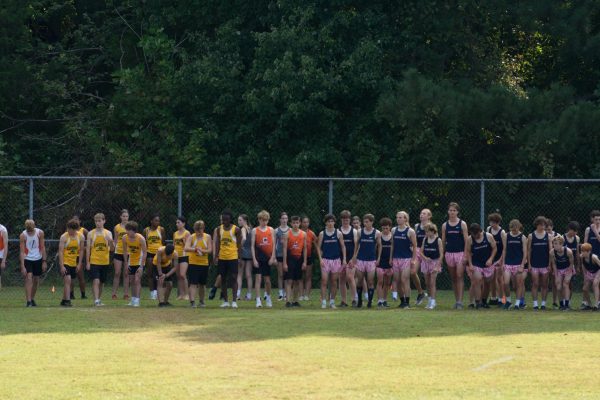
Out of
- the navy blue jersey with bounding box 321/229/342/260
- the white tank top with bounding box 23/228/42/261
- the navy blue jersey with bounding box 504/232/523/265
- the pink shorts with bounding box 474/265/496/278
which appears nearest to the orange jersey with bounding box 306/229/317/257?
the navy blue jersey with bounding box 321/229/342/260

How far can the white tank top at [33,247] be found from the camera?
24031 mm

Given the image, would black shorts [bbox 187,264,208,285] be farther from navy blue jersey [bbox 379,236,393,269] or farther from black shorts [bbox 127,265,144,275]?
navy blue jersey [bbox 379,236,393,269]

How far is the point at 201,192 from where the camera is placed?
1216 inches

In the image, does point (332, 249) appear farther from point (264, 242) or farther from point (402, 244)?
point (264, 242)

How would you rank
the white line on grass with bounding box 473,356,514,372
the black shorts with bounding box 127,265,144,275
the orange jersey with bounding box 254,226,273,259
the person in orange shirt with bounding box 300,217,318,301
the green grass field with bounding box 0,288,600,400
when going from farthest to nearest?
the orange jersey with bounding box 254,226,273,259
the person in orange shirt with bounding box 300,217,318,301
the black shorts with bounding box 127,265,144,275
the white line on grass with bounding box 473,356,514,372
the green grass field with bounding box 0,288,600,400

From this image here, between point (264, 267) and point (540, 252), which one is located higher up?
point (540, 252)

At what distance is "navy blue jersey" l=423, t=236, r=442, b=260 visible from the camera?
23781mm

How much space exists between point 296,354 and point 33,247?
10.3 metres

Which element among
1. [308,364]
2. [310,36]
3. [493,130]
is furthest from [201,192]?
[308,364]

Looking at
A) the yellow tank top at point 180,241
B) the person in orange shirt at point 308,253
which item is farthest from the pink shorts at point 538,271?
the yellow tank top at point 180,241

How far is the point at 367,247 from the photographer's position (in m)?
24.2

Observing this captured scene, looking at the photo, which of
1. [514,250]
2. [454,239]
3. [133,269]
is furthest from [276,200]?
[514,250]

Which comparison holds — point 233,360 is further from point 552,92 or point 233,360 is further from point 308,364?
point 552,92

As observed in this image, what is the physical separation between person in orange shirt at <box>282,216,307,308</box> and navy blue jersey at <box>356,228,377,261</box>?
46.0 inches
